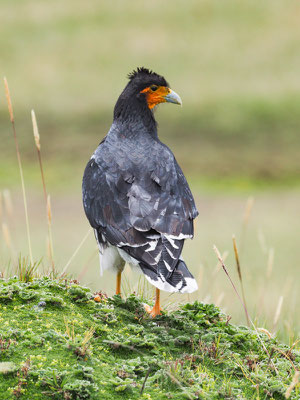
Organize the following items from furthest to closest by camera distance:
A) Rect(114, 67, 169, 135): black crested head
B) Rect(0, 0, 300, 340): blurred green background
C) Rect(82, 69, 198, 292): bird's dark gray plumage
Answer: Rect(0, 0, 300, 340): blurred green background, Rect(114, 67, 169, 135): black crested head, Rect(82, 69, 198, 292): bird's dark gray plumage

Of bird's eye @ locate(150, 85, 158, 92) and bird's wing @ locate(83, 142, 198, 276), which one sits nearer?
bird's wing @ locate(83, 142, 198, 276)

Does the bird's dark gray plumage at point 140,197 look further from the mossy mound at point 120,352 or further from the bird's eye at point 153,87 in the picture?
the mossy mound at point 120,352

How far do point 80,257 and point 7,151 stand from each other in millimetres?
8891

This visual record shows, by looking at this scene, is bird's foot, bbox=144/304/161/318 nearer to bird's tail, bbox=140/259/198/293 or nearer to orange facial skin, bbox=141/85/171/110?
bird's tail, bbox=140/259/198/293

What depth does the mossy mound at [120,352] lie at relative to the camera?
415 centimetres

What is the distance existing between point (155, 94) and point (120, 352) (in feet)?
9.89

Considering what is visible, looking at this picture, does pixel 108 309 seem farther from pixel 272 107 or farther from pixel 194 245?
pixel 272 107

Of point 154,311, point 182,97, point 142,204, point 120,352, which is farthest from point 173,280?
point 182,97

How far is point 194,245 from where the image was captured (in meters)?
14.9

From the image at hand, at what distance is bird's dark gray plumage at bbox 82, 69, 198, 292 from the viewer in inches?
204

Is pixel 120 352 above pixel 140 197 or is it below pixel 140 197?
below

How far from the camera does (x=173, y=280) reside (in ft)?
16.6

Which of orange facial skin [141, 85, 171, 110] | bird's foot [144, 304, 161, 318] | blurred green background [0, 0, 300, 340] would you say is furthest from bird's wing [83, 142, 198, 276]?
blurred green background [0, 0, 300, 340]

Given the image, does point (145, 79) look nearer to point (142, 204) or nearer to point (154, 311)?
point (142, 204)
